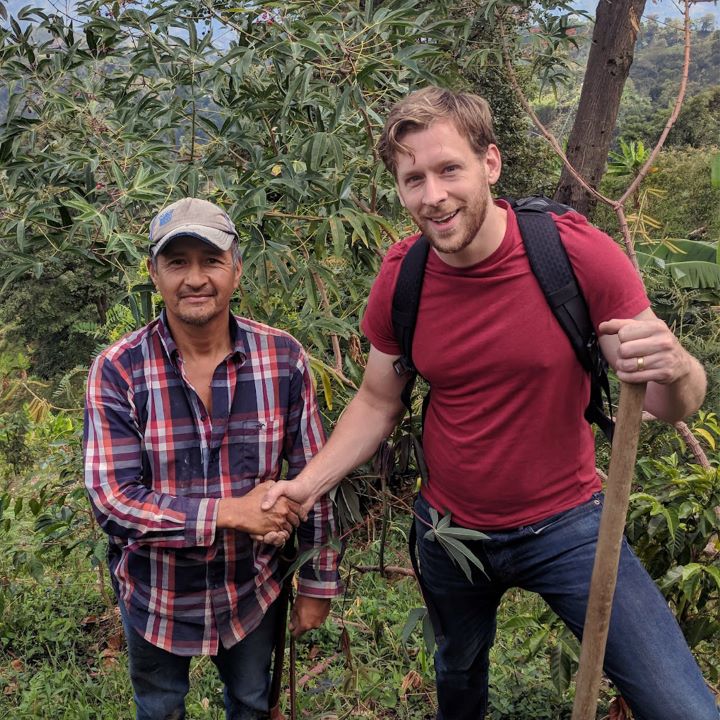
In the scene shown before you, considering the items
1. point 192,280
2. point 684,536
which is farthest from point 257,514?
point 684,536

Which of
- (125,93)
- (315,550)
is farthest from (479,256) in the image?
(125,93)

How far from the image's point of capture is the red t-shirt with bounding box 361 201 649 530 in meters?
1.61

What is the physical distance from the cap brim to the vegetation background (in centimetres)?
42

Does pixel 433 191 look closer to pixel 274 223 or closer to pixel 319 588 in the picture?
pixel 274 223

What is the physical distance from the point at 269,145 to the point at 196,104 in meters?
0.28

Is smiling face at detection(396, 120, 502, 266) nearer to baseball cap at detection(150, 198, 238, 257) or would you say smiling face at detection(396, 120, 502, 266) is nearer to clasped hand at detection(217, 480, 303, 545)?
baseball cap at detection(150, 198, 238, 257)

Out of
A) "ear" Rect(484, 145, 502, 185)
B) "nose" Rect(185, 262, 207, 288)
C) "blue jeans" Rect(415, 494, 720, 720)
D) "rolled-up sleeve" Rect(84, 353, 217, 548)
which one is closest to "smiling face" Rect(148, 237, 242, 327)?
"nose" Rect(185, 262, 207, 288)

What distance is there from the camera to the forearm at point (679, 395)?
4.66 feet

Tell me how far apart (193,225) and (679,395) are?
1.08 metres

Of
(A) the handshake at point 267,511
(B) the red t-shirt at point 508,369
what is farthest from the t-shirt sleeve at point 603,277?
(A) the handshake at point 267,511

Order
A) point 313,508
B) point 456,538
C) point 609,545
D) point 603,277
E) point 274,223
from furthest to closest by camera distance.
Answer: point 274,223 < point 313,508 < point 456,538 < point 603,277 < point 609,545

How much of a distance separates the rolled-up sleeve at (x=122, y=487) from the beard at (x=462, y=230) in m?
0.76

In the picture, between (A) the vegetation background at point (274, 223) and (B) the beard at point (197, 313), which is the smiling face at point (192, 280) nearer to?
(B) the beard at point (197, 313)

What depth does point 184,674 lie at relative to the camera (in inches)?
78.5
